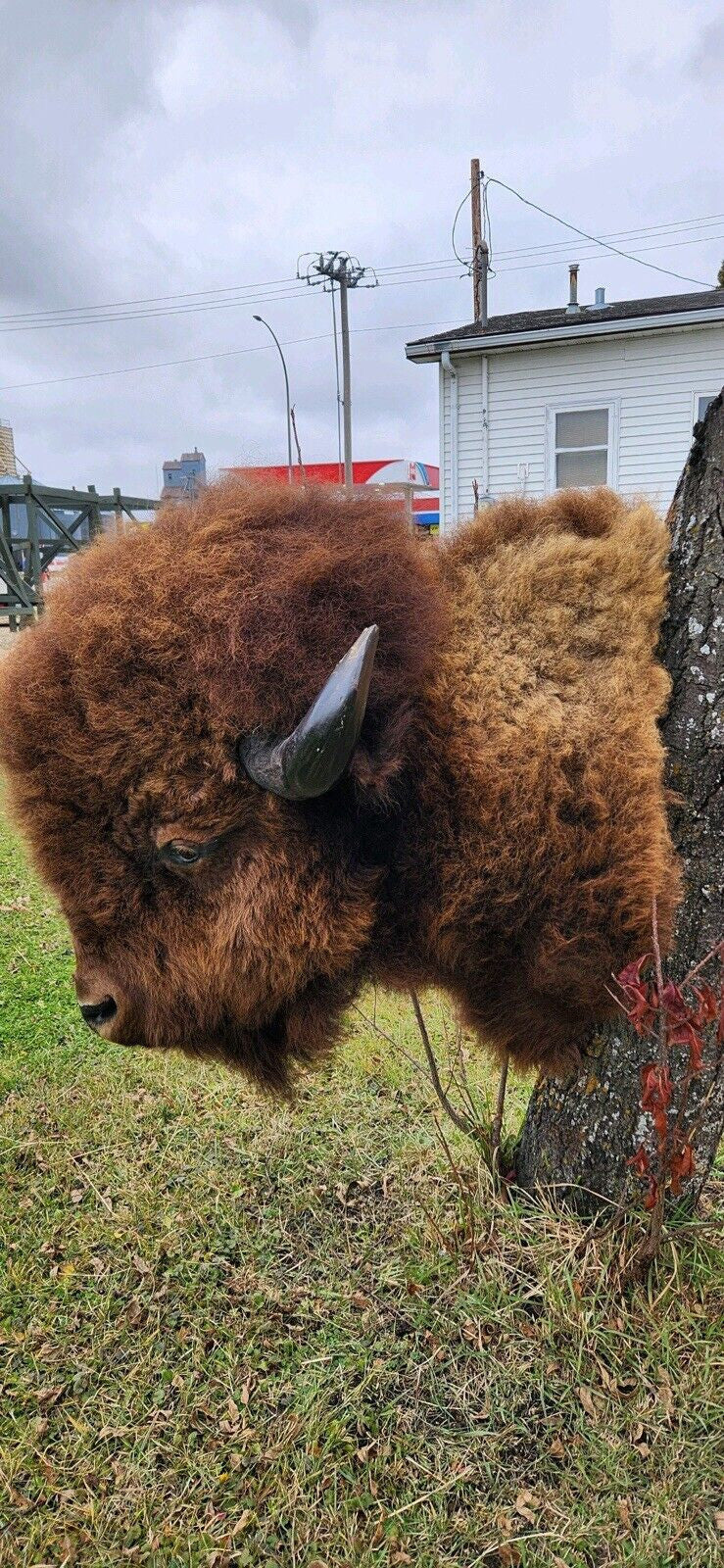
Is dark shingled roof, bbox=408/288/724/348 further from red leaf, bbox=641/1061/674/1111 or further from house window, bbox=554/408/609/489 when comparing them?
red leaf, bbox=641/1061/674/1111

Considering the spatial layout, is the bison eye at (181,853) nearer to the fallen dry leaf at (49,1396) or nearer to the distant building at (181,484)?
the distant building at (181,484)

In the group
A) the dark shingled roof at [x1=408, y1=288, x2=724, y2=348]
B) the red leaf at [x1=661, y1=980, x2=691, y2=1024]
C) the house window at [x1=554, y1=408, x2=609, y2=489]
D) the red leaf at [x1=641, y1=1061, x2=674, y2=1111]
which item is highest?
the dark shingled roof at [x1=408, y1=288, x2=724, y2=348]

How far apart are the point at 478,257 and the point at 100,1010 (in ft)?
75.0

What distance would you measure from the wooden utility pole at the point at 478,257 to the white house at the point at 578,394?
2510mm

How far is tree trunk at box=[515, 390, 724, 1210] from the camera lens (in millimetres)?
2344

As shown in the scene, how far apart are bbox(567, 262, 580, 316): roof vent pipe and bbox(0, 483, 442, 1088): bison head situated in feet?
56.5

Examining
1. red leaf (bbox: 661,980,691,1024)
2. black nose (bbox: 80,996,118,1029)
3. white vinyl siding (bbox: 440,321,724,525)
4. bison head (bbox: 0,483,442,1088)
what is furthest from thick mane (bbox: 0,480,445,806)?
white vinyl siding (bbox: 440,321,724,525)

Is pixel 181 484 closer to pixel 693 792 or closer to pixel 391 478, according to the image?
pixel 693 792

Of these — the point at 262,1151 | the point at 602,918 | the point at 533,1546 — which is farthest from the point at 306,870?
the point at 262,1151

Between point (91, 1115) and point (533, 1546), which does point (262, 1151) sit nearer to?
point (91, 1115)

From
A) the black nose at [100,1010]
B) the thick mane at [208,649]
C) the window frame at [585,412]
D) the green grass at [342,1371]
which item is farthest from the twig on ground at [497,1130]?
the window frame at [585,412]

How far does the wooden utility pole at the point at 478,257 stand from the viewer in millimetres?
19844

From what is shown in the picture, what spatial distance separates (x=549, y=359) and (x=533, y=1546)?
16.6 metres

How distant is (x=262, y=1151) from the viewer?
405cm
